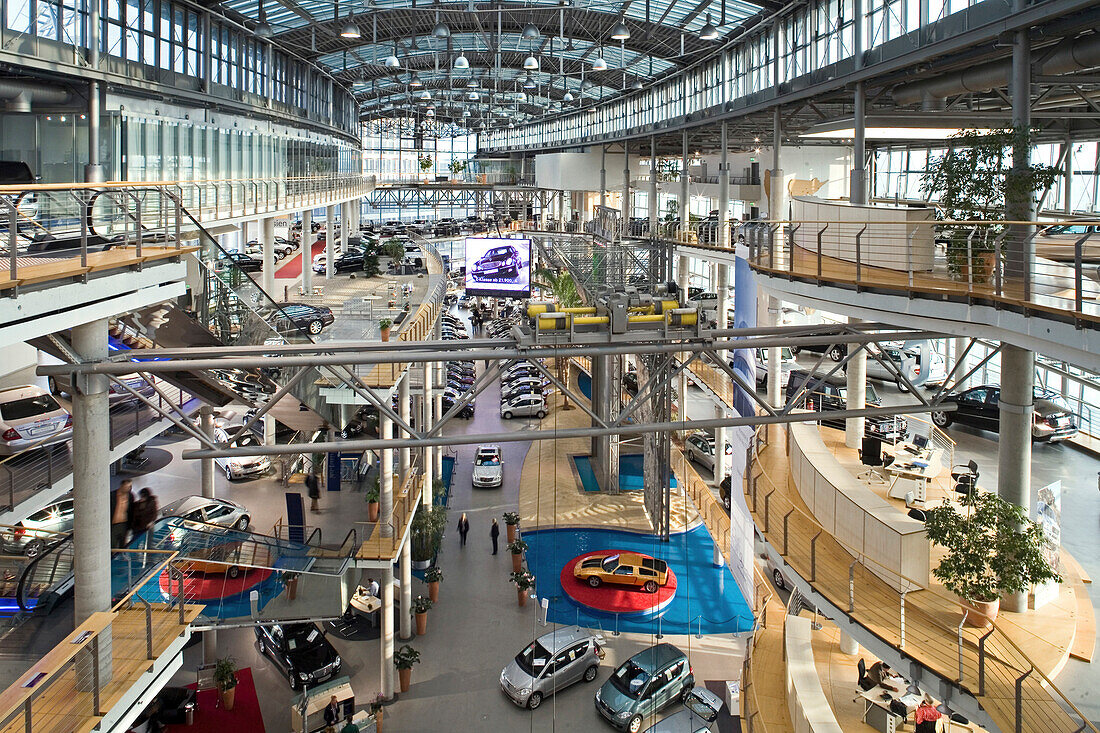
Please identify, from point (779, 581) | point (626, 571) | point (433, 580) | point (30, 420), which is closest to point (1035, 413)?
point (779, 581)

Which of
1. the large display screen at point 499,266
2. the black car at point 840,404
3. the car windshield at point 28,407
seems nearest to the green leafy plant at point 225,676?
the car windshield at point 28,407

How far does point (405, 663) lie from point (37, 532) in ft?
22.3

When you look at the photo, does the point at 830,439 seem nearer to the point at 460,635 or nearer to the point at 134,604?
the point at 460,635

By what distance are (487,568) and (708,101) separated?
19004 mm

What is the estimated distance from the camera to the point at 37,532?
14.4m

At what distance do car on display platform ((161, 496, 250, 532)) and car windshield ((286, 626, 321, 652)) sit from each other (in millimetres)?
2601

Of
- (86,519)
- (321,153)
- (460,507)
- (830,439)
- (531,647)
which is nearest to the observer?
(86,519)

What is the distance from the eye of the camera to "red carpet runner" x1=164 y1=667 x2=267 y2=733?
47.3 feet

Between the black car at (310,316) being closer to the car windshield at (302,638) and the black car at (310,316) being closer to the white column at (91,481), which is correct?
the car windshield at (302,638)

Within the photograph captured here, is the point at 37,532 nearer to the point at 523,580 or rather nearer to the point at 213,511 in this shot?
the point at 213,511

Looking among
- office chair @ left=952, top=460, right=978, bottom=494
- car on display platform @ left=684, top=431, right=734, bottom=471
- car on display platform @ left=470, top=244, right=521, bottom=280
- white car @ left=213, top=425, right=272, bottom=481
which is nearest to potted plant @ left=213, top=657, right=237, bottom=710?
white car @ left=213, top=425, right=272, bottom=481

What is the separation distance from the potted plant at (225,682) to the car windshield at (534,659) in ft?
16.8

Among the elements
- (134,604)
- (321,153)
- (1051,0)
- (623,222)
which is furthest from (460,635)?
(321,153)

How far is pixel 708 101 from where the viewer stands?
1206 inches
